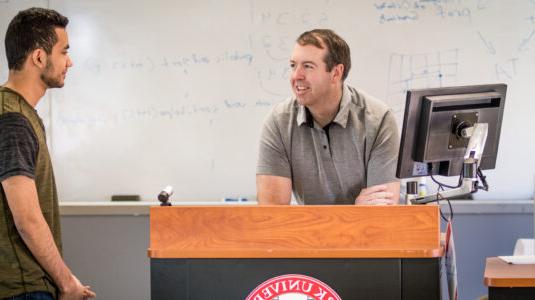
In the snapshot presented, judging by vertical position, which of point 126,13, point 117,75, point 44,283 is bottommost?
point 44,283

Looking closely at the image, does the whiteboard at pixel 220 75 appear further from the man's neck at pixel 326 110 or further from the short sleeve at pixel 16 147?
the short sleeve at pixel 16 147

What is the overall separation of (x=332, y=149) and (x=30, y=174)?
130 cm

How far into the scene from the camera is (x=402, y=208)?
2.38m

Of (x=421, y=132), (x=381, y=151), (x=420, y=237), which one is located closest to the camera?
(x=420, y=237)

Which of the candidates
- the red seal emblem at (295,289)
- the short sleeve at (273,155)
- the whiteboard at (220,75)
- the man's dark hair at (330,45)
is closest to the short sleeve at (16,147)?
the red seal emblem at (295,289)

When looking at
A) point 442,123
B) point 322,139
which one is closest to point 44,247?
point 322,139

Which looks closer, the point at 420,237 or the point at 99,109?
the point at 420,237

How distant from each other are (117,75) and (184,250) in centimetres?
241

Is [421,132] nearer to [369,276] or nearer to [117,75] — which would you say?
[369,276]

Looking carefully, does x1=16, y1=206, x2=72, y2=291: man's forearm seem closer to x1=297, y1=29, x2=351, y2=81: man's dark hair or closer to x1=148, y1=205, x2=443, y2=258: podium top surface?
x1=148, y1=205, x2=443, y2=258: podium top surface

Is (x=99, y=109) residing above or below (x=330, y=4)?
below

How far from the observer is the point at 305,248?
2.39m

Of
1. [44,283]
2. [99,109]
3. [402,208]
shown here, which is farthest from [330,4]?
[44,283]

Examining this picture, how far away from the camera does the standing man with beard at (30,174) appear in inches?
94.0
